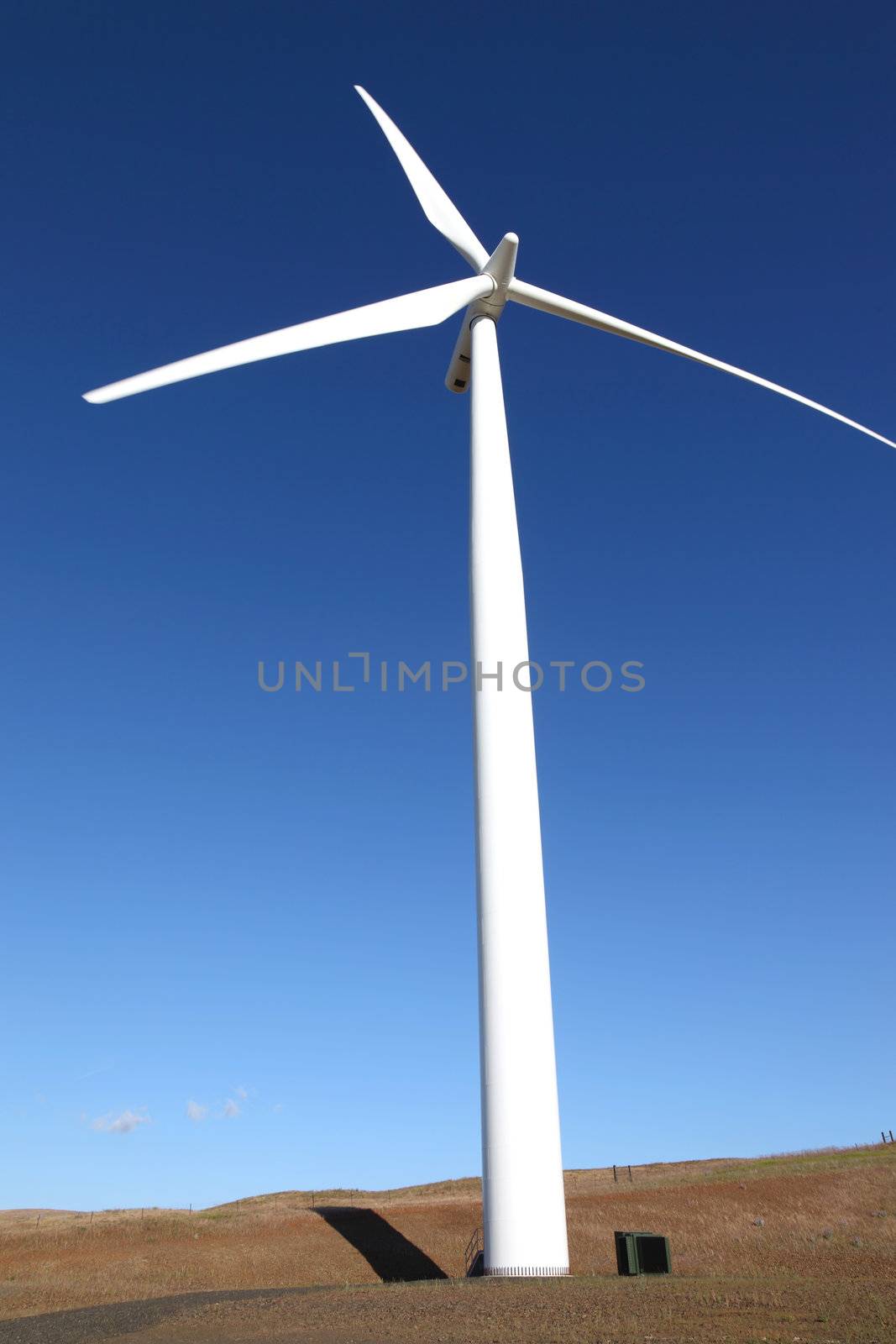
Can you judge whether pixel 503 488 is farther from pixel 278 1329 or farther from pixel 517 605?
pixel 278 1329

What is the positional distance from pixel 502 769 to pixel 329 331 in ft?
44.1

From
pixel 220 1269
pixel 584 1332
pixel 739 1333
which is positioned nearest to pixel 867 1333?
pixel 739 1333

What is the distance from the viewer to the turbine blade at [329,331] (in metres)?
24.8

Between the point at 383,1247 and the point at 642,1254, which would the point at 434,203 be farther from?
the point at 383,1247

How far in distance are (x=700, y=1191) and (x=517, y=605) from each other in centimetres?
2530

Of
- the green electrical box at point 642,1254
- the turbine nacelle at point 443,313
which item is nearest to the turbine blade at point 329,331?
the turbine nacelle at point 443,313

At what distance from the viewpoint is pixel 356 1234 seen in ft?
119

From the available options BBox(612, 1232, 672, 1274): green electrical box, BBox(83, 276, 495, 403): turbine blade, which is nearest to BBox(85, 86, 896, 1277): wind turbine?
BBox(83, 276, 495, 403): turbine blade

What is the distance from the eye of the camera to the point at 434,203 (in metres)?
36.6

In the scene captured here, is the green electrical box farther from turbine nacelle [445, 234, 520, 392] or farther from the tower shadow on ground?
turbine nacelle [445, 234, 520, 392]

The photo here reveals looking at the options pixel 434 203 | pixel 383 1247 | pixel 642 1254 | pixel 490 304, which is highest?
pixel 434 203

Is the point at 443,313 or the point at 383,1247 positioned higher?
the point at 443,313

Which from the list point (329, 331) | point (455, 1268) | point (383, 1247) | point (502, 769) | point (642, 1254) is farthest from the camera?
point (383, 1247)

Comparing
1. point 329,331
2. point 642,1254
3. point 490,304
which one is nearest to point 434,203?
Result: point 490,304
